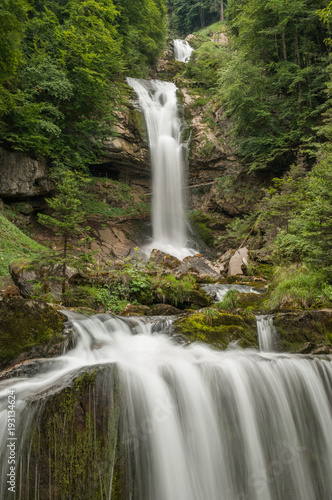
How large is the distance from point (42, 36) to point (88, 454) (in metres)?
18.2

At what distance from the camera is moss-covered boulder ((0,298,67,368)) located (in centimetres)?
380

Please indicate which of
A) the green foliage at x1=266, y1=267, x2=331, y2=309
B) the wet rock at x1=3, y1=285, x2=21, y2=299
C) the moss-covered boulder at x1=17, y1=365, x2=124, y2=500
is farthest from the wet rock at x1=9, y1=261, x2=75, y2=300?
the green foliage at x1=266, y1=267, x2=331, y2=309

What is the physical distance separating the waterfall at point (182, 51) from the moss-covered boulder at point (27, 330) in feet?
123

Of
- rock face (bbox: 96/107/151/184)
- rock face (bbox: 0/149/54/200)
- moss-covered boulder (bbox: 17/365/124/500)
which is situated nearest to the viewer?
moss-covered boulder (bbox: 17/365/124/500)

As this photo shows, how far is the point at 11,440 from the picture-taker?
8.25 feet

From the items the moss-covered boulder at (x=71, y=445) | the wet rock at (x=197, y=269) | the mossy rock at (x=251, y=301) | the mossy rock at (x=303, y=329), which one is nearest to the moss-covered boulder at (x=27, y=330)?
the moss-covered boulder at (x=71, y=445)

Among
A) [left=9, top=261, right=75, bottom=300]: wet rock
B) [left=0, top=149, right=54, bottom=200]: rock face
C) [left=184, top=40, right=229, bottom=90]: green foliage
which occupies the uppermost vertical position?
[left=184, top=40, right=229, bottom=90]: green foliage

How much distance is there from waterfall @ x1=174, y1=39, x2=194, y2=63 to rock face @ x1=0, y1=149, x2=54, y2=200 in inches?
1105

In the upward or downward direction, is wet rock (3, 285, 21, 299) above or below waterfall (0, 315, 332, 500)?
above

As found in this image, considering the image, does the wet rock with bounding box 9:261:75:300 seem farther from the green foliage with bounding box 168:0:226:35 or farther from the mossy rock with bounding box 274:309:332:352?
the green foliage with bounding box 168:0:226:35

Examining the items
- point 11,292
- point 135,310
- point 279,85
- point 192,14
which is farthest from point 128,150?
point 192,14

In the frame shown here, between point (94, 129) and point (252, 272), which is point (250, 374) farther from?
point (94, 129)

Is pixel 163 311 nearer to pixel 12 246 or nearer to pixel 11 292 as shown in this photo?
pixel 11 292

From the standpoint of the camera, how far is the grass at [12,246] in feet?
30.1
